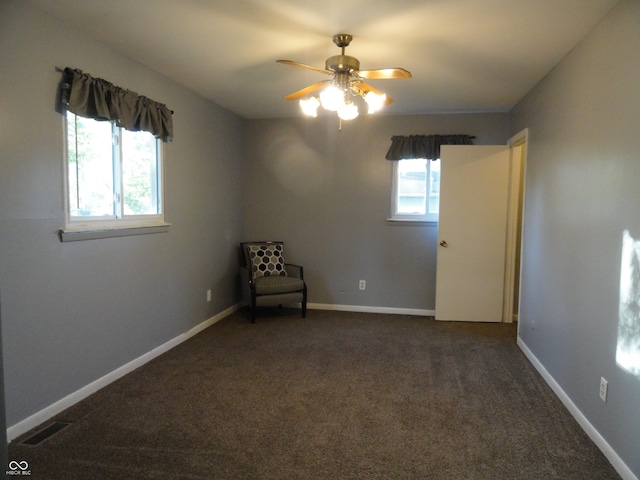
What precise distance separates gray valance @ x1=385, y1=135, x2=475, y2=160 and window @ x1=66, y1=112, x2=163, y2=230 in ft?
8.72

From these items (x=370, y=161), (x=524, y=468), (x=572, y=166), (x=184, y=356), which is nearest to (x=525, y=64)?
(x=572, y=166)

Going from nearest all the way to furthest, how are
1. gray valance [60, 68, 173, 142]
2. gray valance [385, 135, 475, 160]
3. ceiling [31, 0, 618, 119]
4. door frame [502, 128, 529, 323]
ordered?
ceiling [31, 0, 618, 119] → gray valance [60, 68, 173, 142] → door frame [502, 128, 529, 323] → gray valance [385, 135, 475, 160]

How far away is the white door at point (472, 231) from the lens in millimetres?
4512

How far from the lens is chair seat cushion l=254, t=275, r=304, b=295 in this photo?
4.50m

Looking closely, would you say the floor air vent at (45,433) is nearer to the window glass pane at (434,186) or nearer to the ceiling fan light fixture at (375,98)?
the ceiling fan light fixture at (375,98)

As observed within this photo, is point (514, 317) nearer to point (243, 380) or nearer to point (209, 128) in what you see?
point (243, 380)

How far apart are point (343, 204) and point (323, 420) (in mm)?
3024

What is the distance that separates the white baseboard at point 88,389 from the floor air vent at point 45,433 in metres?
0.07

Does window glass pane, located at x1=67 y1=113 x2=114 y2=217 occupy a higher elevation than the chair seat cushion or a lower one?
higher

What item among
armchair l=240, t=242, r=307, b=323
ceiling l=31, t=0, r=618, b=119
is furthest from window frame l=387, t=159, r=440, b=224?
armchair l=240, t=242, r=307, b=323

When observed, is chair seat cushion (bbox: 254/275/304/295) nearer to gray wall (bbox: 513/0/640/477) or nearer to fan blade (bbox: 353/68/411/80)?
gray wall (bbox: 513/0/640/477)

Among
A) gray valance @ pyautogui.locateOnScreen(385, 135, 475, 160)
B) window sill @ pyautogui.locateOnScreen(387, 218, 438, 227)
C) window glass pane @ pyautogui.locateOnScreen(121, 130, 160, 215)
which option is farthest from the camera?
window sill @ pyautogui.locateOnScreen(387, 218, 438, 227)

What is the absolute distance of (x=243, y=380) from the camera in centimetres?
301

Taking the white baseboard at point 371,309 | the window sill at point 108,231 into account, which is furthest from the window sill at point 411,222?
the window sill at point 108,231
